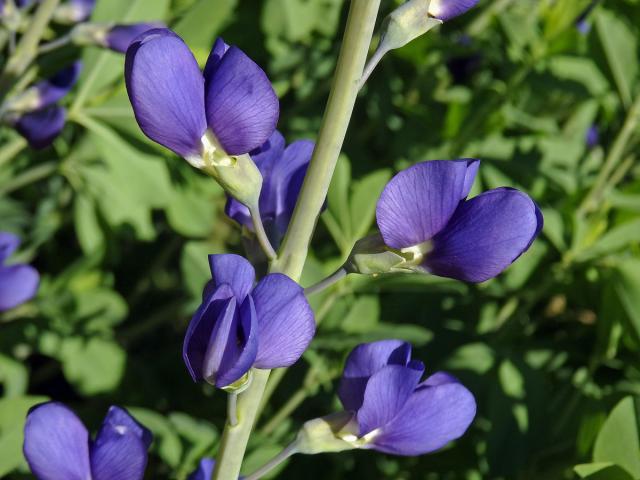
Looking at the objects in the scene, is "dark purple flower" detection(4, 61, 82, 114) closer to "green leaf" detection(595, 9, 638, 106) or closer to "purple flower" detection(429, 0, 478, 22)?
"purple flower" detection(429, 0, 478, 22)

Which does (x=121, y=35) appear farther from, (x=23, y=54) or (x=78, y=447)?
(x=78, y=447)

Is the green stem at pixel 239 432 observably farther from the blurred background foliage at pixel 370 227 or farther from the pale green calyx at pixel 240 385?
the blurred background foliage at pixel 370 227

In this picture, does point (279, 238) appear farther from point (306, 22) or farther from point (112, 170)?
point (306, 22)

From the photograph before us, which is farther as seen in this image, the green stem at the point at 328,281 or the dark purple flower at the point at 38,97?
the dark purple flower at the point at 38,97

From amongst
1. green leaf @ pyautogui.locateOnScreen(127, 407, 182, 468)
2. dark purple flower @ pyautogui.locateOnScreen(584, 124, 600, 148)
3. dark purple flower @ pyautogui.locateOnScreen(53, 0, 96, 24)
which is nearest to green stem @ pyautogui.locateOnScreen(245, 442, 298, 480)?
green leaf @ pyautogui.locateOnScreen(127, 407, 182, 468)

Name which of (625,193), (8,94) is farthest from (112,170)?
(625,193)

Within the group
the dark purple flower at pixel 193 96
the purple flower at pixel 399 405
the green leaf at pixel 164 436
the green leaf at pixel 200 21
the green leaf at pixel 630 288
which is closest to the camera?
the dark purple flower at pixel 193 96

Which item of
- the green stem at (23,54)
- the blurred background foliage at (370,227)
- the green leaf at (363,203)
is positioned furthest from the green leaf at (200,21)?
the green leaf at (363,203)
